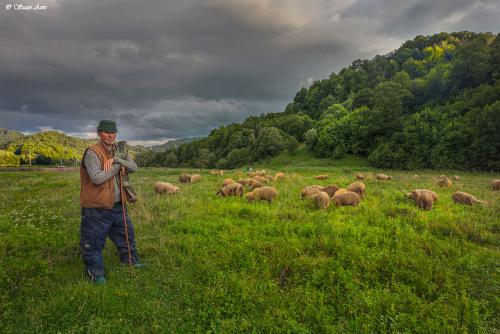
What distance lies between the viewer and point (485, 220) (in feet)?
30.7

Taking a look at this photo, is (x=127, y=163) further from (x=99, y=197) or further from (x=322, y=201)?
(x=322, y=201)

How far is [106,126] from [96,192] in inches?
62.4

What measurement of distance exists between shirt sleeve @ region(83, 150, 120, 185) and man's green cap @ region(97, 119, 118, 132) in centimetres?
60

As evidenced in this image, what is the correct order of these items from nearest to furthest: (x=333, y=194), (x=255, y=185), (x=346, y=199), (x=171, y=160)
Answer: (x=346, y=199)
(x=333, y=194)
(x=255, y=185)
(x=171, y=160)

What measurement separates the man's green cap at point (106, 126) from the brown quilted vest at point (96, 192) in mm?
A: 447

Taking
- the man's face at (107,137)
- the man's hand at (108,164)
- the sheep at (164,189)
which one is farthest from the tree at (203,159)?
the man's hand at (108,164)

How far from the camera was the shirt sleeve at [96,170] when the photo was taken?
18.4 feet

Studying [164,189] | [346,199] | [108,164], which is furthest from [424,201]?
[164,189]

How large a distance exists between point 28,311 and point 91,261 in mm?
1295

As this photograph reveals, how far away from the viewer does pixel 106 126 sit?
6062mm

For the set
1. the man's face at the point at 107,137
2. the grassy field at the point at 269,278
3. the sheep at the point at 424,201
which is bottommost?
the grassy field at the point at 269,278

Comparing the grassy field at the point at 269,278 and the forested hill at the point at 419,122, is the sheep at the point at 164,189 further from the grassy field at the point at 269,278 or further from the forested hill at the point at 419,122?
the forested hill at the point at 419,122

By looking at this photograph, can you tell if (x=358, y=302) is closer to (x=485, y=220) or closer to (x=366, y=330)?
(x=366, y=330)

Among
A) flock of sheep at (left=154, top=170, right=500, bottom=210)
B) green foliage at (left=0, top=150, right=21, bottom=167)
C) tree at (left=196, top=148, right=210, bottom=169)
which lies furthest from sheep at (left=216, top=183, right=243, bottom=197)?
green foliage at (left=0, top=150, right=21, bottom=167)
